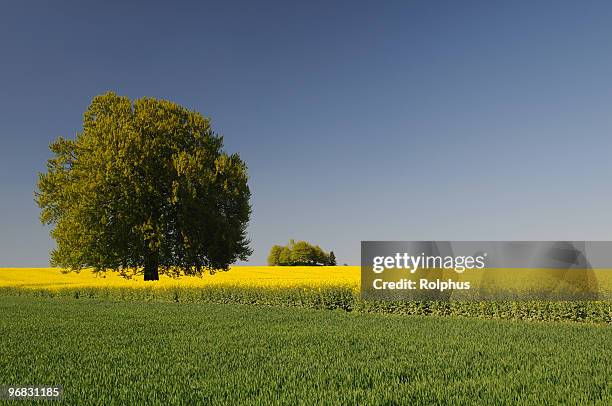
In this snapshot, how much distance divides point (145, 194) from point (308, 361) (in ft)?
83.2

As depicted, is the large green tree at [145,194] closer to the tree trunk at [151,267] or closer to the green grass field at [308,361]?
the tree trunk at [151,267]

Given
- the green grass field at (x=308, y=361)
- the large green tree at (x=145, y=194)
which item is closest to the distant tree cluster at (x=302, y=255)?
the large green tree at (x=145, y=194)

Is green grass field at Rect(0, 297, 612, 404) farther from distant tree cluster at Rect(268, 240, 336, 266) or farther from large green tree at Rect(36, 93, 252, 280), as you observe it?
distant tree cluster at Rect(268, 240, 336, 266)

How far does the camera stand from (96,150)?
112ft

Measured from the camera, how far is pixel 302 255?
98.1 metres

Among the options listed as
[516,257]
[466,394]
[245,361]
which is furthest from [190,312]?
[466,394]

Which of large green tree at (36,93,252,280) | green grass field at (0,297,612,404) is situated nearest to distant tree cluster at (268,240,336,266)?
large green tree at (36,93,252,280)

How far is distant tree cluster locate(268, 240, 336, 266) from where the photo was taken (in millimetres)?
97938

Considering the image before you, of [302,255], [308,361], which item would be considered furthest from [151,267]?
[302,255]

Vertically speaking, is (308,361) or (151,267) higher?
(151,267)

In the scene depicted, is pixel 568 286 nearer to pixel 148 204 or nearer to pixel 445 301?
pixel 445 301

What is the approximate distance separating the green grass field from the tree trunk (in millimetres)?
15195

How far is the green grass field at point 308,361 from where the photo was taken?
7.92 m

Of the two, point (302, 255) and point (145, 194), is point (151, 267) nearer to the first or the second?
point (145, 194)
